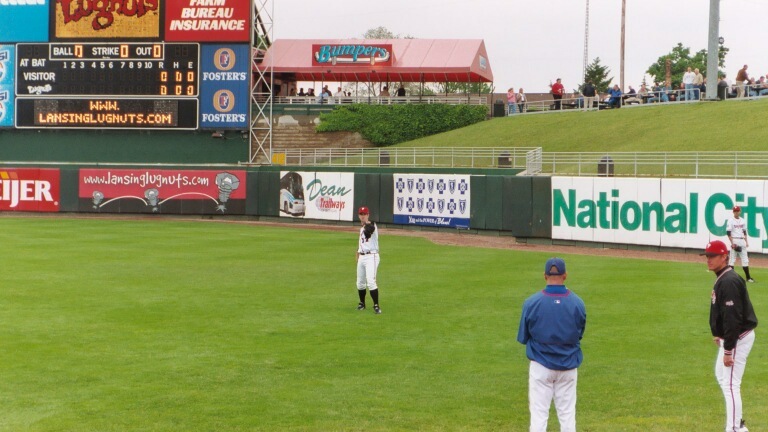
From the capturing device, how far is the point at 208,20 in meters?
50.8

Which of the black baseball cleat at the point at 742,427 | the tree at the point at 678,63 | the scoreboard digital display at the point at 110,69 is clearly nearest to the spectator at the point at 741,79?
the scoreboard digital display at the point at 110,69

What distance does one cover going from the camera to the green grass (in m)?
42.2

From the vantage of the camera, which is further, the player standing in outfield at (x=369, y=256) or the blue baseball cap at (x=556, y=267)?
the player standing in outfield at (x=369, y=256)

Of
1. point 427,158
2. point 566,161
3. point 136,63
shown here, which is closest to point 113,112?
point 136,63

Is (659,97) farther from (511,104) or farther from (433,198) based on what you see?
(433,198)

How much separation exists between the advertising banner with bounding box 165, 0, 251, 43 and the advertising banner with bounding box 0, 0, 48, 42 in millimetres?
6801

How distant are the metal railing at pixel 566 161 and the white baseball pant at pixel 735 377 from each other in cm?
2217

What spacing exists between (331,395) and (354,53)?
4982 cm

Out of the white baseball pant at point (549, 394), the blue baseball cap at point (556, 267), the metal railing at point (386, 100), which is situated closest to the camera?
the blue baseball cap at point (556, 267)

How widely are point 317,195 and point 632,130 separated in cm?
1615

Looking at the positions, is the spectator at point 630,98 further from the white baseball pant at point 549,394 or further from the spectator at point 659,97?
the white baseball pant at point 549,394

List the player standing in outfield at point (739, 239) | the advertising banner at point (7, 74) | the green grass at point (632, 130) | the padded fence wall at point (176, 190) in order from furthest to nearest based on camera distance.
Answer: the advertising banner at point (7, 74), the padded fence wall at point (176, 190), the green grass at point (632, 130), the player standing in outfield at point (739, 239)

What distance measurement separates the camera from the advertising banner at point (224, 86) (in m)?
50.7

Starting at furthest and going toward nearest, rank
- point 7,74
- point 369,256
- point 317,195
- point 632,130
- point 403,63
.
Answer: point 403,63 → point 7,74 → point 632,130 → point 317,195 → point 369,256
